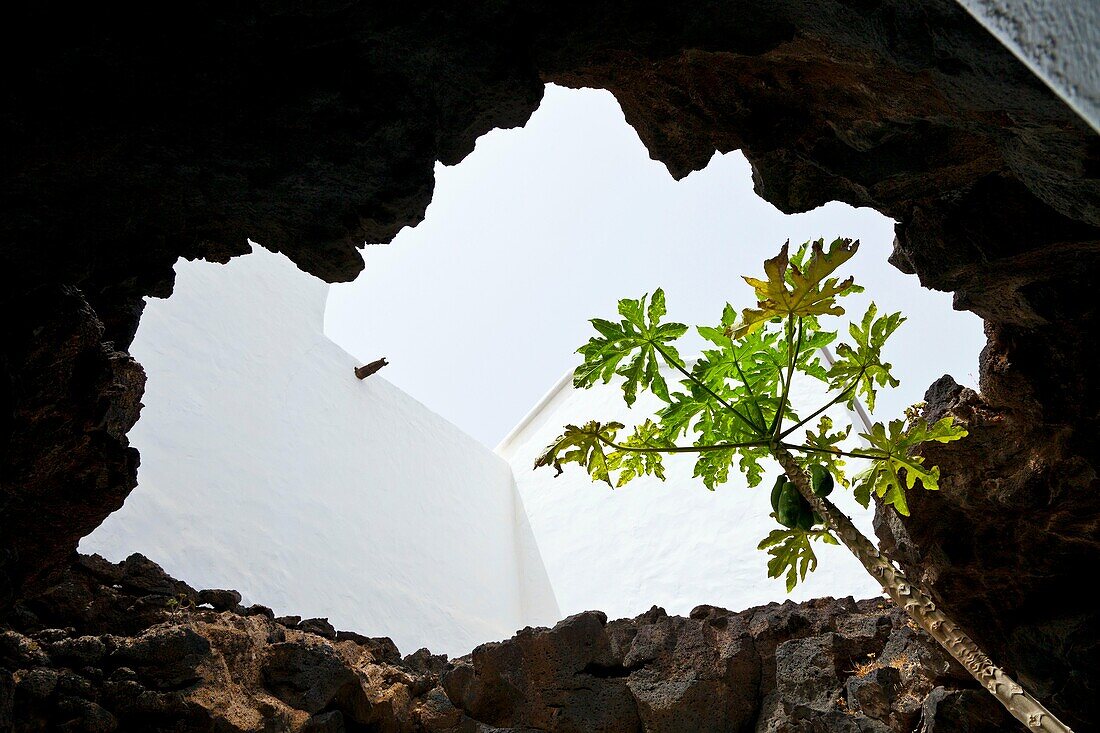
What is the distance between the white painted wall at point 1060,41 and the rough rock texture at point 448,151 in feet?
3.69

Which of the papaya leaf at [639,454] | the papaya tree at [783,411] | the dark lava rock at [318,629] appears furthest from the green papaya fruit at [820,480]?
the dark lava rock at [318,629]

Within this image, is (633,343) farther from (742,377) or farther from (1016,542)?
(1016,542)

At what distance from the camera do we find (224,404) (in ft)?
25.1

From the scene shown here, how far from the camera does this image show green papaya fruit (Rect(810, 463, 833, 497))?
296 cm

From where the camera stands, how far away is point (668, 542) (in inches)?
388

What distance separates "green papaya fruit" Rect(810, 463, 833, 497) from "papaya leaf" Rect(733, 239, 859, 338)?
0.59 metres

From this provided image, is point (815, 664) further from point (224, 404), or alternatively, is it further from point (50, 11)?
point (224, 404)

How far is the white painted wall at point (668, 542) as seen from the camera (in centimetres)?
880

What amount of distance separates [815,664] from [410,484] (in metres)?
6.14

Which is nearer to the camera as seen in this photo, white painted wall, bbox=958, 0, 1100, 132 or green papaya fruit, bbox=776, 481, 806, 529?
white painted wall, bbox=958, 0, 1100, 132

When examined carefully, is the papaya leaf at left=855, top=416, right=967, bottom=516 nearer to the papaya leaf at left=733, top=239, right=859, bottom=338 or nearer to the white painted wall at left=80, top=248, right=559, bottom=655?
the papaya leaf at left=733, top=239, right=859, bottom=338

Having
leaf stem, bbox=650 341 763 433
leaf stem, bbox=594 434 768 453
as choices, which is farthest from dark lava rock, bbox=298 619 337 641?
leaf stem, bbox=650 341 763 433

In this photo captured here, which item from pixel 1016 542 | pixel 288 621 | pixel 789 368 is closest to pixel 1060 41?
Answer: pixel 789 368

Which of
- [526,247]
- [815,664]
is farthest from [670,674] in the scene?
[526,247]
